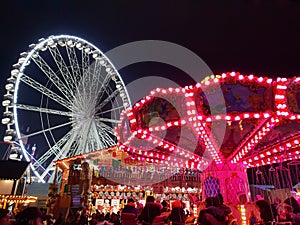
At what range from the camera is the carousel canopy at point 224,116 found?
18.7ft

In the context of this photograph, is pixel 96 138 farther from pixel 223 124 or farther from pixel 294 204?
pixel 294 204

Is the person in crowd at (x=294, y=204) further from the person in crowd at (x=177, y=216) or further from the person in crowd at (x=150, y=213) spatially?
the person in crowd at (x=150, y=213)

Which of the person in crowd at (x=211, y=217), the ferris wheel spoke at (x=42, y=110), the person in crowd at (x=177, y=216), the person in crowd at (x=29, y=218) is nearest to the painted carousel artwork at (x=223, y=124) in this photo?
the person in crowd at (x=177, y=216)

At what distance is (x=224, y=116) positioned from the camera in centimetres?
582

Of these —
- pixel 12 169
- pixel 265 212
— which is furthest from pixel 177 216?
pixel 12 169

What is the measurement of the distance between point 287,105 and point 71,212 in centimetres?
956

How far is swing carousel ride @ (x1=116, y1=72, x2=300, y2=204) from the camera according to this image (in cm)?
571

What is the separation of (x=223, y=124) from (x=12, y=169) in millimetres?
12774

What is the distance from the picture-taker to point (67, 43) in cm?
1692

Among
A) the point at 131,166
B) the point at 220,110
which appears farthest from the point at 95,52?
the point at 220,110

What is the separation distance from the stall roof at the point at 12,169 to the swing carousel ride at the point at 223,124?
26.1 feet

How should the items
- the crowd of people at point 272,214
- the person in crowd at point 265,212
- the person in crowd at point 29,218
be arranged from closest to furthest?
the person in crowd at point 29,218, the crowd of people at point 272,214, the person in crowd at point 265,212

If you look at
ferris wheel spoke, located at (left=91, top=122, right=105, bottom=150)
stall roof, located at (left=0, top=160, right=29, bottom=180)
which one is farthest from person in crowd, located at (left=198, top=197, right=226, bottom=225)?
stall roof, located at (left=0, top=160, right=29, bottom=180)

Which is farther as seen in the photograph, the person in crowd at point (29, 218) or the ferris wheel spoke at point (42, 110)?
the ferris wheel spoke at point (42, 110)
